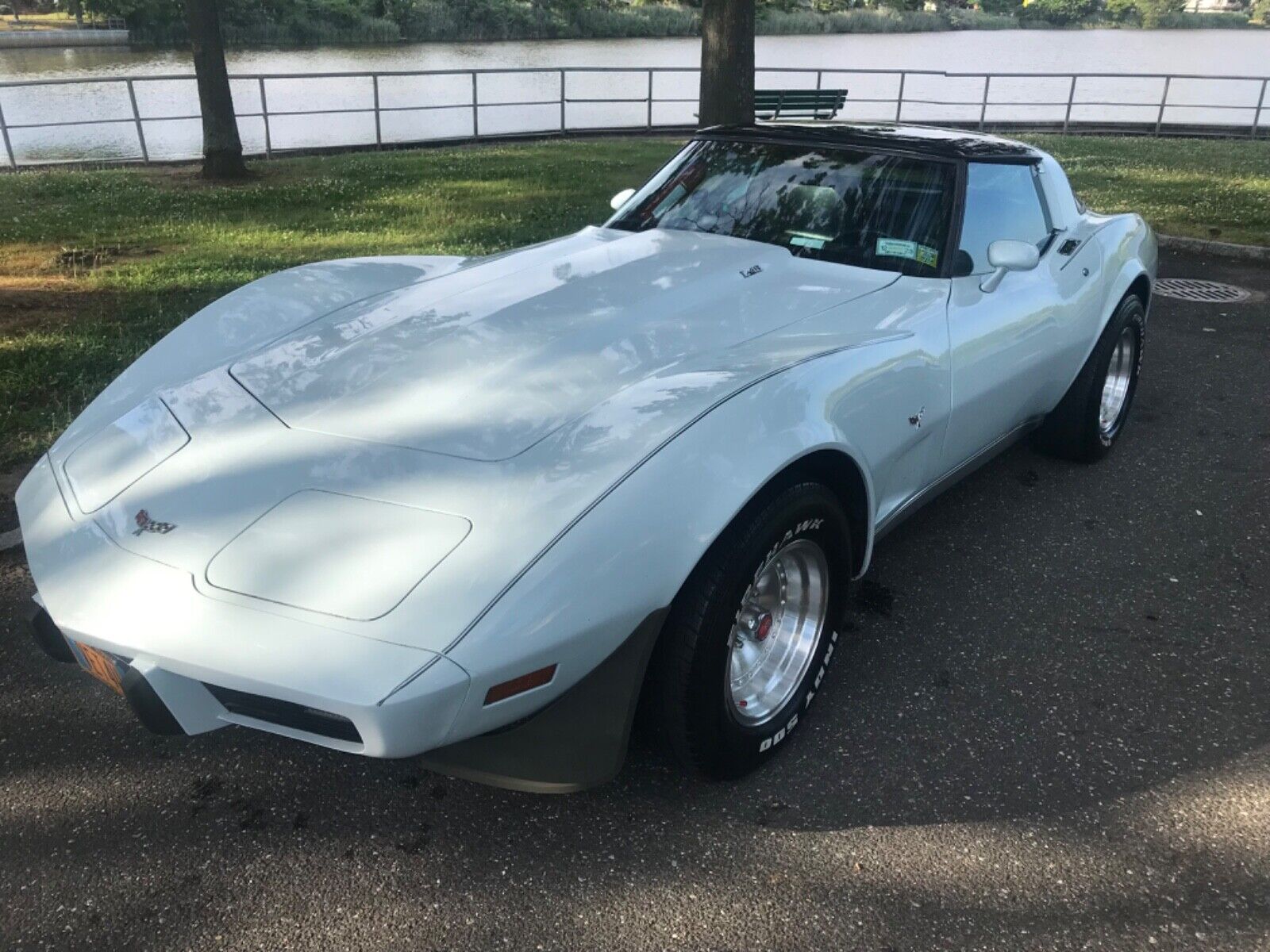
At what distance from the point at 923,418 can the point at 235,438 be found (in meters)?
1.91

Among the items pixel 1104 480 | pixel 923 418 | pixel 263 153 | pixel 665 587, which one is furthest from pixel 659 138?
pixel 665 587

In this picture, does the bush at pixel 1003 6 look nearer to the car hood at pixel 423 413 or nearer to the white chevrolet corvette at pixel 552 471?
the white chevrolet corvette at pixel 552 471

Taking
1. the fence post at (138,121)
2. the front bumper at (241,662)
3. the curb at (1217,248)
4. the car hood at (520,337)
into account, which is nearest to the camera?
the front bumper at (241,662)

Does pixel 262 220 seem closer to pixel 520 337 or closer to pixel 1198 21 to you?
pixel 520 337

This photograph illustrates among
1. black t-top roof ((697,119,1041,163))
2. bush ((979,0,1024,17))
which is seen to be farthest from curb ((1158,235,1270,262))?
bush ((979,0,1024,17))

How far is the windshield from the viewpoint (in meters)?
3.33

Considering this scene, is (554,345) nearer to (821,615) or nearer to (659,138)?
(821,615)

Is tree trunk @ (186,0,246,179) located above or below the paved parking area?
above

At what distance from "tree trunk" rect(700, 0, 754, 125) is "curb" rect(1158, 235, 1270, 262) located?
4364 millimetres

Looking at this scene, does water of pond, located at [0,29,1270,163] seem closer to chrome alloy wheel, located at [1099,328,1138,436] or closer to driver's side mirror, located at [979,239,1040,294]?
chrome alloy wheel, located at [1099,328,1138,436]

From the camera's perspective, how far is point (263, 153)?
13734mm

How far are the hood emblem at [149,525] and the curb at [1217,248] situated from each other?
900 cm

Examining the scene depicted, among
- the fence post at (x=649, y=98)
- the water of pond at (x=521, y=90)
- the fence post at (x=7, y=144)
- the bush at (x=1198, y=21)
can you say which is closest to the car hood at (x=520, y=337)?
the fence post at (x=7, y=144)

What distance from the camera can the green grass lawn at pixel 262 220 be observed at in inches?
203
